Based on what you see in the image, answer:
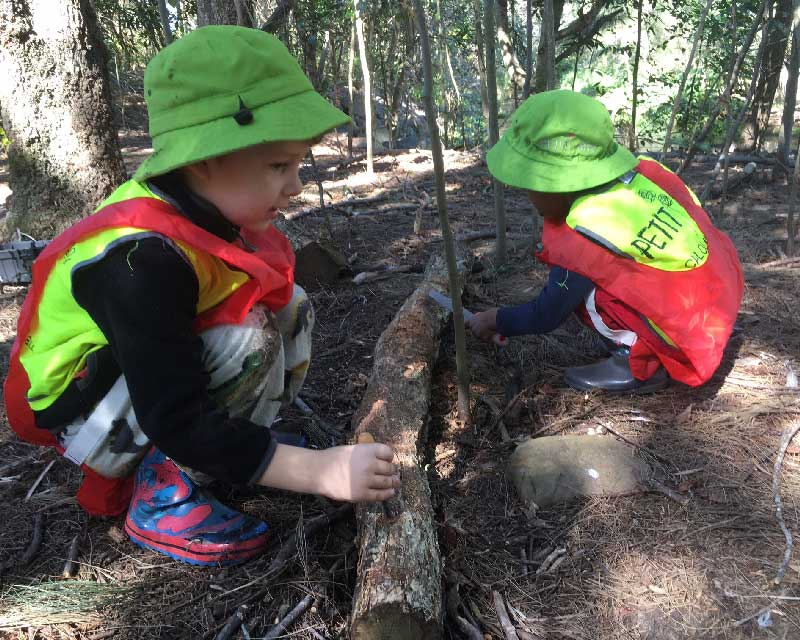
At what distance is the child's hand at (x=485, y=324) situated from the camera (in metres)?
2.69

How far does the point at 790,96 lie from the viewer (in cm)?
454

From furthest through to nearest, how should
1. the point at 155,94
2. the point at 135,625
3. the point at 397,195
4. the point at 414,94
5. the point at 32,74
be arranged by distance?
the point at 414,94
the point at 397,195
the point at 32,74
the point at 135,625
the point at 155,94

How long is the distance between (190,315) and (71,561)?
3.08 ft

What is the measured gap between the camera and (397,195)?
6273 millimetres

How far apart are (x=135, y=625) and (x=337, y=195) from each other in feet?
17.7

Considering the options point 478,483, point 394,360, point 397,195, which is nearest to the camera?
point 478,483

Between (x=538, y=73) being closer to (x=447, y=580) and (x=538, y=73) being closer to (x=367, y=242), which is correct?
(x=367, y=242)

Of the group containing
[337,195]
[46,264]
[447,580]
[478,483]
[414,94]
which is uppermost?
[46,264]

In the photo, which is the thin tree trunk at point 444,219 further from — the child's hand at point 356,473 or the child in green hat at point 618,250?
the child's hand at point 356,473

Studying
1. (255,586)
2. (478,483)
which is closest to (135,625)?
(255,586)

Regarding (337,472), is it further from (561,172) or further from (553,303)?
(561,172)

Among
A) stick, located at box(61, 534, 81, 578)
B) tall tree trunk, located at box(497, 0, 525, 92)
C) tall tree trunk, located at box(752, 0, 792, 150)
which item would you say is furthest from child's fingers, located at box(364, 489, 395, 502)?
tall tree trunk, located at box(497, 0, 525, 92)

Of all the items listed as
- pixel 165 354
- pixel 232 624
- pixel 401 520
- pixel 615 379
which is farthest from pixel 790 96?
pixel 232 624

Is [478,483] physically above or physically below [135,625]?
below
